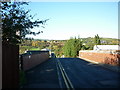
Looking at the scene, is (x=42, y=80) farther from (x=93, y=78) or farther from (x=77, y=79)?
(x=93, y=78)

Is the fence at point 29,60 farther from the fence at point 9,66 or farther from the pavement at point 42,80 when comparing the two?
the fence at point 9,66

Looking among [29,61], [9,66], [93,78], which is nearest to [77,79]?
[93,78]

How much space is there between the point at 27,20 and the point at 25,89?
532cm

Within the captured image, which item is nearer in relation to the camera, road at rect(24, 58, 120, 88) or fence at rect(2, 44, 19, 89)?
fence at rect(2, 44, 19, 89)

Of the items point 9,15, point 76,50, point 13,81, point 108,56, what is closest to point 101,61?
point 108,56

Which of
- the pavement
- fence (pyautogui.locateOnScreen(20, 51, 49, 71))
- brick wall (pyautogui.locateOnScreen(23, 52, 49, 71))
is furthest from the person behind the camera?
brick wall (pyautogui.locateOnScreen(23, 52, 49, 71))

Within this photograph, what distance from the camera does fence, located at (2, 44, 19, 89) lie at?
7816mm

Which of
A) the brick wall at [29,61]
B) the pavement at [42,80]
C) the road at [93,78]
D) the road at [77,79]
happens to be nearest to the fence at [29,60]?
the brick wall at [29,61]

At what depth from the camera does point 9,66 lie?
8.55 m

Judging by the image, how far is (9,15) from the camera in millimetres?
13102

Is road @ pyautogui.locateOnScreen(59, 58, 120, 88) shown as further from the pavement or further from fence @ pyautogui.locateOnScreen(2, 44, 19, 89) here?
fence @ pyautogui.locateOnScreen(2, 44, 19, 89)

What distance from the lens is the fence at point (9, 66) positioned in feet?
25.6

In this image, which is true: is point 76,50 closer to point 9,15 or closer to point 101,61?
point 101,61

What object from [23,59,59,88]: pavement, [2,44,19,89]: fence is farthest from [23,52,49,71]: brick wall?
[2,44,19,89]: fence
